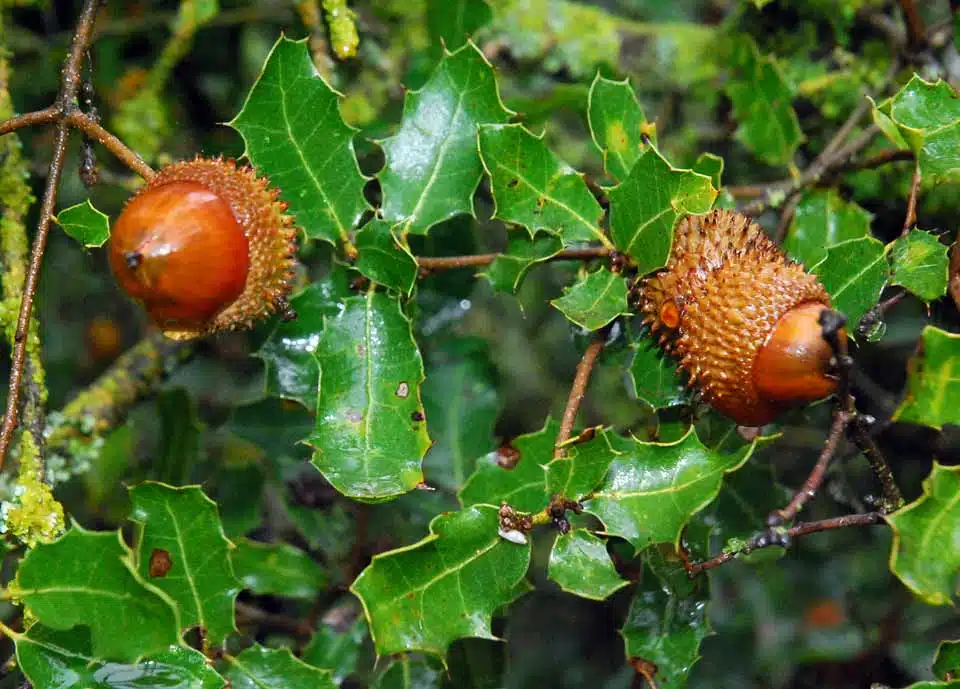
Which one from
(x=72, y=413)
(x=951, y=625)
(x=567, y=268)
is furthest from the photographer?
(x=951, y=625)

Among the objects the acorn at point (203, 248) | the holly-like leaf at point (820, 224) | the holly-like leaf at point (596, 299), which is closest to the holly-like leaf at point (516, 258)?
the holly-like leaf at point (596, 299)

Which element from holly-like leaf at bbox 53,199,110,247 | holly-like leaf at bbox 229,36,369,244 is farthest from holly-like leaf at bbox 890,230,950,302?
holly-like leaf at bbox 53,199,110,247

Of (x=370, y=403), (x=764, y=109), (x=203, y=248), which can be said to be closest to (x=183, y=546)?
(x=370, y=403)

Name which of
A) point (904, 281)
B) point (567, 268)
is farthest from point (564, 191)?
point (904, 281)

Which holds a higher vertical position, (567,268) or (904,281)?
(904,281)

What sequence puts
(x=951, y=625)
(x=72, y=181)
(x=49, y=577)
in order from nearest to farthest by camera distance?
1. (x=49, y=577)
2. (x=951, y=625)
3. (x=72, y=181)

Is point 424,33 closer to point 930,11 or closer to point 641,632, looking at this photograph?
point 930,11

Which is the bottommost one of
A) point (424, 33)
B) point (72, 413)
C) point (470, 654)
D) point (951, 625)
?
point (951, 625)

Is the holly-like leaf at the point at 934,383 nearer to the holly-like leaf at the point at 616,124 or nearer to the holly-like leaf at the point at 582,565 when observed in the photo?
the holly-like leaf at the point at 582,565
